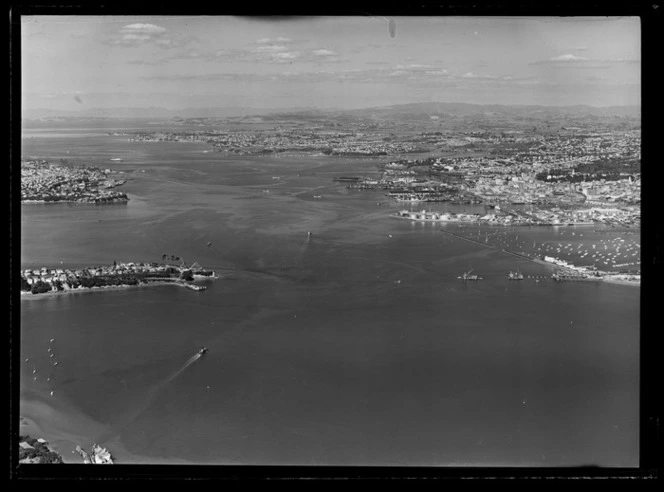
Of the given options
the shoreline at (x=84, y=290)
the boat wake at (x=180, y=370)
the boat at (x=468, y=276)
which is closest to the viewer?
the shoreline at (x=84, y=290)

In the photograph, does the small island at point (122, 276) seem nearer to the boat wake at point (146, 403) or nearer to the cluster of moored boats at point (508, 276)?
the boat wake at point (146, 403)

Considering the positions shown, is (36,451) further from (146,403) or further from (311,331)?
(311,331)

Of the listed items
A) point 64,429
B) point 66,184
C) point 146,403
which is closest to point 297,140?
point 66,184

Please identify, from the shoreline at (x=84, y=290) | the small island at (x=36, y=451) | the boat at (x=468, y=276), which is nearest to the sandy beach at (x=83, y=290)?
the shoreline at (x=84, y=290)

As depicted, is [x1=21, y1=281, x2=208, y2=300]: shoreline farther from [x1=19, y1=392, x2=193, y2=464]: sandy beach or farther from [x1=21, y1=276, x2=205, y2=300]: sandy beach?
[x1=19, y1=392, x2=193, y2=464]: sandy beach

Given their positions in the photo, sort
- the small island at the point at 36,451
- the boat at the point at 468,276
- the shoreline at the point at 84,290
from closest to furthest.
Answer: the small island at the point at 36,451 < the shoreline at the point at 84,290 < the boat at the point at 468,276
